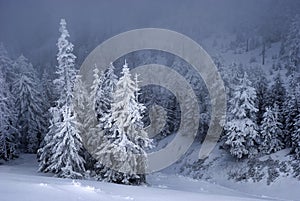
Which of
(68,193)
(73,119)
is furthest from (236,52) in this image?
(68,193)

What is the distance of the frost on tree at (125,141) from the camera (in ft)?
92.6

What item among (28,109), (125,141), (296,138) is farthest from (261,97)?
(28,109)

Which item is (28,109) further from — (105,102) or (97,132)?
(97,132)

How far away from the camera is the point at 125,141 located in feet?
92.1

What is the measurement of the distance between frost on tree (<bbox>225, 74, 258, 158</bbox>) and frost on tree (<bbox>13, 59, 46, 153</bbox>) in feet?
80.8

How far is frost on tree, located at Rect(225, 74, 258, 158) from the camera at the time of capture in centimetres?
4316

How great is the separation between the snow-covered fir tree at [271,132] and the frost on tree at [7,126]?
29.1m

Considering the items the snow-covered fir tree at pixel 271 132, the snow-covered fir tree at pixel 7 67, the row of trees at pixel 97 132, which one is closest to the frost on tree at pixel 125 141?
the row of trees at pixel 97 132

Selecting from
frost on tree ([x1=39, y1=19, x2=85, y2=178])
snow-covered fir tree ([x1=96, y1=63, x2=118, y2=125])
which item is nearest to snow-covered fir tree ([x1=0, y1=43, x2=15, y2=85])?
snow-covered fir tree ([x1=96, y1=63, x2=118, y2=125])

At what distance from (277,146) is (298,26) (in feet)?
219

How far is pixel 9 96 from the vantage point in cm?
4012

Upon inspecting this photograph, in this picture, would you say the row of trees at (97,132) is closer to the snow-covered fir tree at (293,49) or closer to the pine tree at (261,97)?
the pine tree at (261,97)

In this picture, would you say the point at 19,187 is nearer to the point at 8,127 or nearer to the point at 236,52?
the point at 8,127

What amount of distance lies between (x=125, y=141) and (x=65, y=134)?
487 cm
